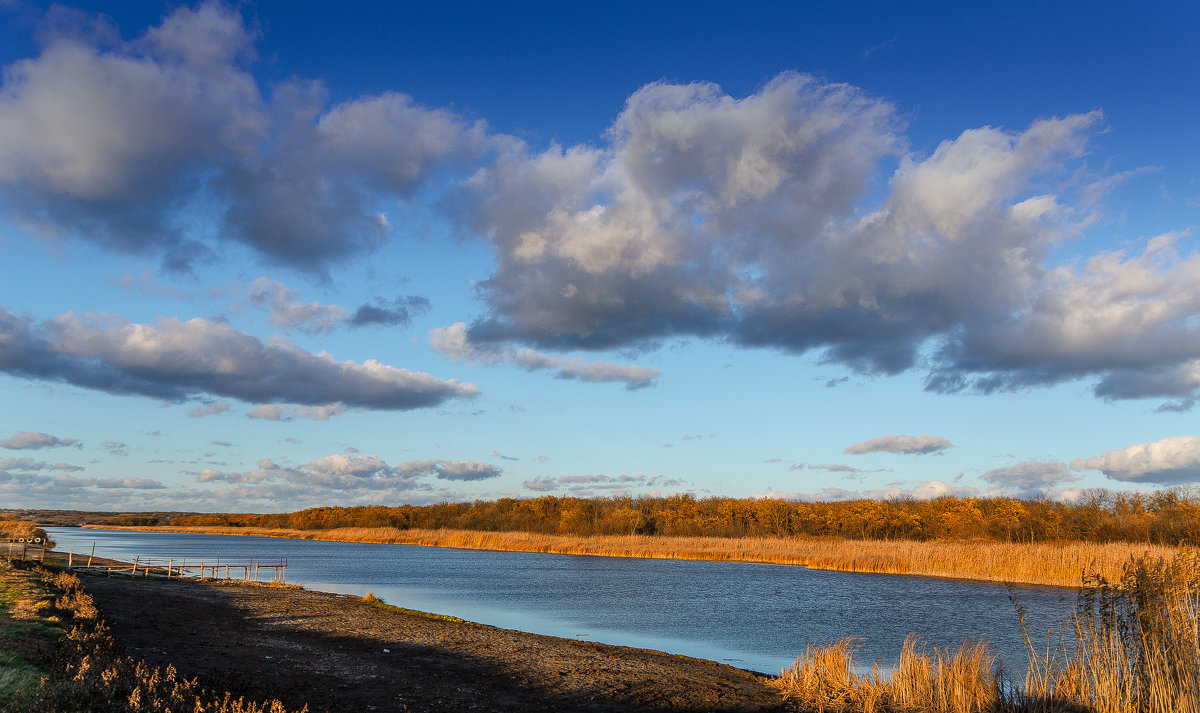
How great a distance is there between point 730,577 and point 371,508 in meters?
139

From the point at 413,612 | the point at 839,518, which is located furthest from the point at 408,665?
the point at 839,518

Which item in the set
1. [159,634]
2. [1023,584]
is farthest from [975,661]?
[1023,584]

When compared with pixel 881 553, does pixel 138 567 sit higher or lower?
lower

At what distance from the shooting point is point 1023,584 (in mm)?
40156

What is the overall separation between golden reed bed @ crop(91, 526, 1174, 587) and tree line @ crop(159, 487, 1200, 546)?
21.2 ft

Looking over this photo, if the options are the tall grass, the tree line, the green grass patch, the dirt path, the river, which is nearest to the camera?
the tall grass

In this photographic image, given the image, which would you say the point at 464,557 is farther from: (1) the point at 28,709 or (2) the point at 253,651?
(1) the point at 28,709

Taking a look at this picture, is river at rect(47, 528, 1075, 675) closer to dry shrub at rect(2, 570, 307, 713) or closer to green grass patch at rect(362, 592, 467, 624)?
green grass patch at rect(362, 592, 467, 624)

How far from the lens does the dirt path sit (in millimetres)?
13406

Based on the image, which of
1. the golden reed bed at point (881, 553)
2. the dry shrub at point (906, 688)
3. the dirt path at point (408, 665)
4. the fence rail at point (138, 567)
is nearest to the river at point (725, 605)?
the golden reed bed at point (881, 553)

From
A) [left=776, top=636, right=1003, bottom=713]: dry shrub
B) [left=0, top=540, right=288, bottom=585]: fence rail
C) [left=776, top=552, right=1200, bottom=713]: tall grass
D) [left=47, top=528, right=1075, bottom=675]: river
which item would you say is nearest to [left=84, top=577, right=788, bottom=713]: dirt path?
[left=776, top=636, right=1003, bottom=713]: dry shrub

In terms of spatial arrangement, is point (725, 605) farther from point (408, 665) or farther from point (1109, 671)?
point (1109, 671)

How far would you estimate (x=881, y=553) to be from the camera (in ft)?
161

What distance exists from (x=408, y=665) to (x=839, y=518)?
8259 centimetres
